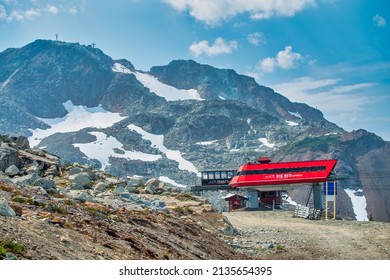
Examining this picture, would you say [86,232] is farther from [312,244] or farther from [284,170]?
[284,170]

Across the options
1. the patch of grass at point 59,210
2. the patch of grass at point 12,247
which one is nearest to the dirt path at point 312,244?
the patch of grass at point 59,210

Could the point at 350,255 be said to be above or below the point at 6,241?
below

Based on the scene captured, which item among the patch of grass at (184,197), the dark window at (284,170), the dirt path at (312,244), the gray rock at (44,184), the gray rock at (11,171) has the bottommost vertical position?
the dirt path at (312,244)

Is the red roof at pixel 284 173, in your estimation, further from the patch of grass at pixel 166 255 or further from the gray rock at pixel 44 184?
the patch of grass at pixel 166 255

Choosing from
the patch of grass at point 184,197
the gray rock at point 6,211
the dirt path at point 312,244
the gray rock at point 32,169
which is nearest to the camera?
the gray rock at point 6,211

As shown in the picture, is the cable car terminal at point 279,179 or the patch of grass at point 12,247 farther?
the cable car terminal at point 279,179

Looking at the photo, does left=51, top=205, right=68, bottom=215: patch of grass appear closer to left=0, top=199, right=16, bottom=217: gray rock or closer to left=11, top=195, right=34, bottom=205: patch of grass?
left=11, top=195, right=34, bottom=205: patch of grass

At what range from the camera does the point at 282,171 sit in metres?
65.4

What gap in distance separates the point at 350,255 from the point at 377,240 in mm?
6755

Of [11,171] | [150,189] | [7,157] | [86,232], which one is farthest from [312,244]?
[7,157]
